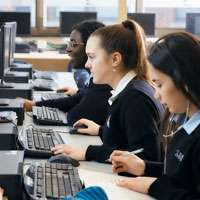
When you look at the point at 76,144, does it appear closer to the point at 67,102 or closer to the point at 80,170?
the point at 80,170

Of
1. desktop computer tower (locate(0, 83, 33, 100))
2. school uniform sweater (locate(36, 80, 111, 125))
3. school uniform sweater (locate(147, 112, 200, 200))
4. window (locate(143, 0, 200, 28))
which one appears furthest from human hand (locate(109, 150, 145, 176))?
window (locate(143, 0, 200, 28))

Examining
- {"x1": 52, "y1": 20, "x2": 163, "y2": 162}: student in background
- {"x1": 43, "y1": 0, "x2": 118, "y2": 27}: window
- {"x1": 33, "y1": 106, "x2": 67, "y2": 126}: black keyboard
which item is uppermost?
{"x1": 43, "y1": 0, "x2": 118, "y2": 27}: window

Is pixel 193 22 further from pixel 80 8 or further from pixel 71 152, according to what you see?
pixel 71 152

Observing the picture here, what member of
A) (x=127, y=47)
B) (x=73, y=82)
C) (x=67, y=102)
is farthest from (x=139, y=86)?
(x=73, y=82)

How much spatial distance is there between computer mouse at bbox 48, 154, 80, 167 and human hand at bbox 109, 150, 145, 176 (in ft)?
0.55

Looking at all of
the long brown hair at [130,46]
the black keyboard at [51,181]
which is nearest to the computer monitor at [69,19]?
the long brown hair at [130,46]

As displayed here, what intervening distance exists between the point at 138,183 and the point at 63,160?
12.9 inches

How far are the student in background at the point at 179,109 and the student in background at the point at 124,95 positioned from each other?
200 millimetres

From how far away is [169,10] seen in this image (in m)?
6.32

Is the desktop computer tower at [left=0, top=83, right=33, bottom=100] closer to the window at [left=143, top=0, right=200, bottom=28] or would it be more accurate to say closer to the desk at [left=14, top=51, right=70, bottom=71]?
the desk at [left=14, top=51, right=70, bottom=71]

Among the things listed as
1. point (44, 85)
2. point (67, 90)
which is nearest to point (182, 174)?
point (67, 90)

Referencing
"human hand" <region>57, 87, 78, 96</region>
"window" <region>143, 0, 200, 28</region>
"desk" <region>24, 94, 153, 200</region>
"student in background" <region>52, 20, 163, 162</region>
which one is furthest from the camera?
"window" <region>143, 0, 200, 28</region>

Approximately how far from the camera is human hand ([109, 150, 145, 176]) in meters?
1.62

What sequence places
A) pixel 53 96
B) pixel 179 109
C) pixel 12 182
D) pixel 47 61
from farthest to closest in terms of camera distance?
1. pixel 47 61
2. pixel 53 96
3. pixel 179 109
4. pixel 12 182
